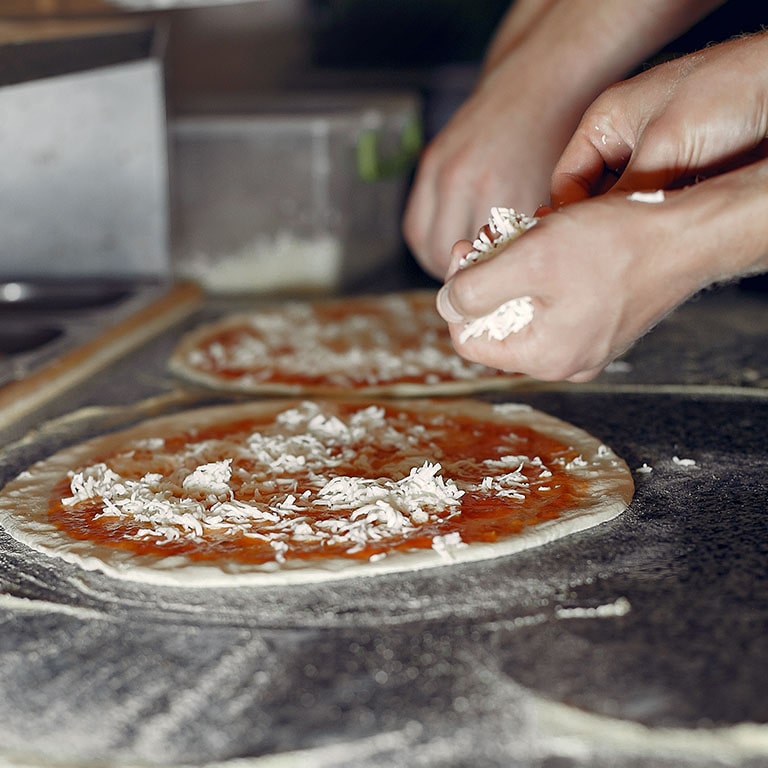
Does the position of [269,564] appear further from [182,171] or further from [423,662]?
[182,171]

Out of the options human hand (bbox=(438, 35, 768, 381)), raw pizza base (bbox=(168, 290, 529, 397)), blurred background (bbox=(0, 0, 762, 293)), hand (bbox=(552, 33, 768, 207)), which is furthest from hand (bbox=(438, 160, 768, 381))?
blurred background (bbox=(0, 0, 762, 293))

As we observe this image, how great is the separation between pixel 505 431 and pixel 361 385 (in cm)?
35

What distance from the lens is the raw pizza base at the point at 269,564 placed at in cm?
102

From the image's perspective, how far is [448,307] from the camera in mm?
1059

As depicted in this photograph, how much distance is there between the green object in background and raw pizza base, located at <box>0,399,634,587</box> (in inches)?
38.8

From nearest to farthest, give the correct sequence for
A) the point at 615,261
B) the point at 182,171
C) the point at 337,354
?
the point at 615,261 → the point at 337,354 → the point at 182,171

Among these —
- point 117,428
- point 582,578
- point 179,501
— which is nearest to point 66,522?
point 179,501

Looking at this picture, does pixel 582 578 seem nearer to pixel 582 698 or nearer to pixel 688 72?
pixel 582 698

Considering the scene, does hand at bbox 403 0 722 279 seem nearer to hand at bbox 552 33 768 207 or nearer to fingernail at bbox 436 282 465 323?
hand at bbox 552 33 768 207

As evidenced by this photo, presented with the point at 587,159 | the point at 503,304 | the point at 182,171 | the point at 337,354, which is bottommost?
the point at 337,354

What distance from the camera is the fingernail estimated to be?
3.44ft

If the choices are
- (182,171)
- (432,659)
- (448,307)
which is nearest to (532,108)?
(448,307)

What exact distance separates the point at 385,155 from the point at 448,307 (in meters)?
1.58

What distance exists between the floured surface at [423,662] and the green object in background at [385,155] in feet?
4.82
